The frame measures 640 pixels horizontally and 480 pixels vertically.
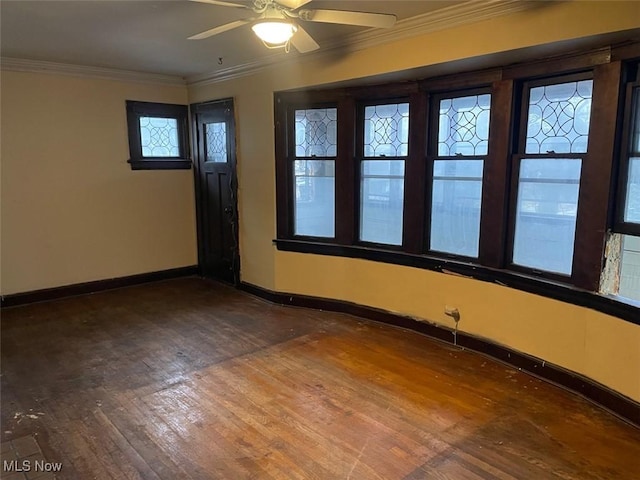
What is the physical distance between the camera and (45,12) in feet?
10.2

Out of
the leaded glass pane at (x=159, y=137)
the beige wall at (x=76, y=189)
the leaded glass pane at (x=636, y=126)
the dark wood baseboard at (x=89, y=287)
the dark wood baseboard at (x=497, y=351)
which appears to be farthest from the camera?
the leaded glass pane at (x=159, y=137)

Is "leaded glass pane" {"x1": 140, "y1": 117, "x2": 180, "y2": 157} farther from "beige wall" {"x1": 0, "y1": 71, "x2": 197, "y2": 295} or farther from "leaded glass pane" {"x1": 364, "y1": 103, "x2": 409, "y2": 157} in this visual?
"leaded glass pane" {"x1": 364, "y1": 103, "x2": 409, "y2": 157}

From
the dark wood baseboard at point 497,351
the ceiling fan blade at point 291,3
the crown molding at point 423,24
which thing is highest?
the crown molding at point 423,24

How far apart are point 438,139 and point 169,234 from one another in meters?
3.68

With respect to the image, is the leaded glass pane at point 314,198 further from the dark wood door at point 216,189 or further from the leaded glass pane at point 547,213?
the leaded glass pane at point 547,213

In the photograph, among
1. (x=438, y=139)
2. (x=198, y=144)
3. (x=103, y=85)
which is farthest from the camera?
(x=198, y=144)

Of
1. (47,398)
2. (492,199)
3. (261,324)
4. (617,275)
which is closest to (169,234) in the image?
(261,324)

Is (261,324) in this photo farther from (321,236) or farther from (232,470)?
(232,470)

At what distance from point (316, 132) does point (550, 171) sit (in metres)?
2.25

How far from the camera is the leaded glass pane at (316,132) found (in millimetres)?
4453

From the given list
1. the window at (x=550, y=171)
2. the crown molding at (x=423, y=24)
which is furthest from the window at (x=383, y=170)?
the window at (x=550, y=171)

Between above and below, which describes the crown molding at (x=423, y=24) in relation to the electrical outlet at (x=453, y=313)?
above

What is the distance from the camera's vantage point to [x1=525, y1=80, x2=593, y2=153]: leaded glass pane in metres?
2.94

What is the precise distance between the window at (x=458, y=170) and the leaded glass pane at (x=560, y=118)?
36 centimetres
